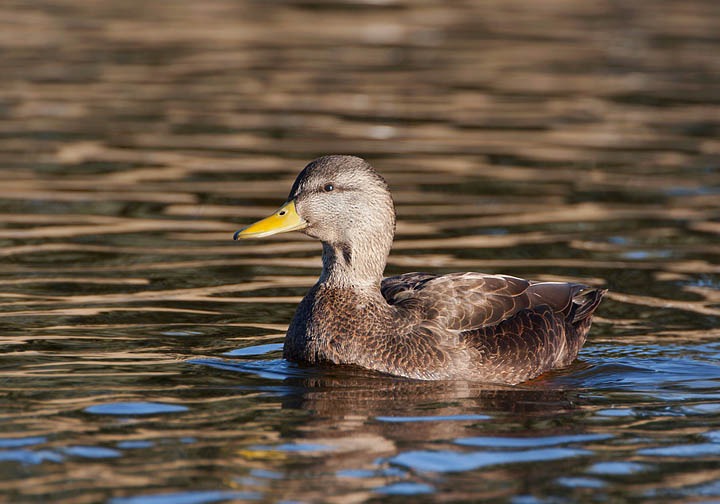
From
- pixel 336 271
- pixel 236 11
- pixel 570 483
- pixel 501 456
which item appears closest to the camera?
pixel 570 483

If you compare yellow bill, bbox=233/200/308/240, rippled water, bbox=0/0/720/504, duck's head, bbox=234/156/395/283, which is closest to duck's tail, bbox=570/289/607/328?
rippled water, bbox=0/0/720/504

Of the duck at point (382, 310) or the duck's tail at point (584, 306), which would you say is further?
the duck's tail at point (584, 306)

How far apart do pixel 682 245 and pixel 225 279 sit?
177 inches

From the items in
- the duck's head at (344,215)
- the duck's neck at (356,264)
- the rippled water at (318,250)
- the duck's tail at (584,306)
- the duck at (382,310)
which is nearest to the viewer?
the rippled water at (318,250)

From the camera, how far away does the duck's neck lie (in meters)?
8.73

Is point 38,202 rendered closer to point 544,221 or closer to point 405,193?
point 405,193

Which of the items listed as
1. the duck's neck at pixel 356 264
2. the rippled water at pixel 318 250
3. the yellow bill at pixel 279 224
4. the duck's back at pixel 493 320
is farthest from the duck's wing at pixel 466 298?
the yellow bill at pixel 279 224

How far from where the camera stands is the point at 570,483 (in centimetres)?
626

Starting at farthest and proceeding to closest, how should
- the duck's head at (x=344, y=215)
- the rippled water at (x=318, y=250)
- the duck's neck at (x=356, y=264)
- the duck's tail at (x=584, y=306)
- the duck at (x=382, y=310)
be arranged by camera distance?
1. the duck's tail at (x=584, y=306)
2. the duck's neck at (x=356, y=264)
3. the duck's head at (x=344, y=215)
4. the duck at (x=382, y=310)
5. the rippled water at (x=318, y=250)

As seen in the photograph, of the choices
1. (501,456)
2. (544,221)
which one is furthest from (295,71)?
(501,456)

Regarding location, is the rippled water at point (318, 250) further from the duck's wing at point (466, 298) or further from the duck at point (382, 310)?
the duck's wing at point (466, 298)

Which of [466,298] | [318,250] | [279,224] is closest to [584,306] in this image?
[466,298]

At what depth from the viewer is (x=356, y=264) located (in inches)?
344

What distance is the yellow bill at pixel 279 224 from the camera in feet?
27.7
